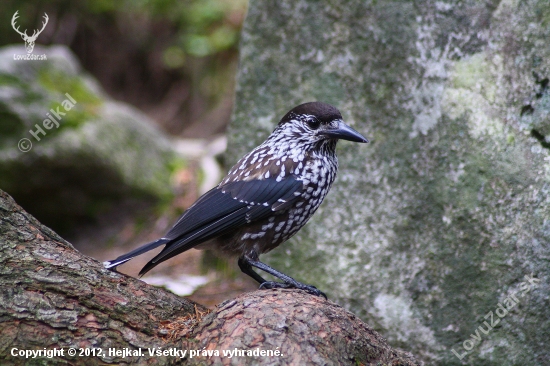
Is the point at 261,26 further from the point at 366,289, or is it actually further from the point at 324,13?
the point at 366,289

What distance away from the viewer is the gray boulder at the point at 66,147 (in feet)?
19.5

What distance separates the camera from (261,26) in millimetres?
4539

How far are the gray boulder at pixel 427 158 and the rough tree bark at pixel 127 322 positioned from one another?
3.61ft

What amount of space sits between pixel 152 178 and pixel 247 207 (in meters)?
3.75

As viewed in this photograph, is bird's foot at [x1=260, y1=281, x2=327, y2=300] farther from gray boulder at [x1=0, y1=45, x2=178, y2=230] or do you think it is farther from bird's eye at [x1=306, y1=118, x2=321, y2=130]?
gray boulder at [x1=0, y1=45, x2=178, y2=230]

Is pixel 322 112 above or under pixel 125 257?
above

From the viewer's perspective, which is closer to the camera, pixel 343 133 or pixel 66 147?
pixel 343 133

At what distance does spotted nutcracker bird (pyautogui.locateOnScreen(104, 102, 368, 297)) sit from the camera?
3.35 meters

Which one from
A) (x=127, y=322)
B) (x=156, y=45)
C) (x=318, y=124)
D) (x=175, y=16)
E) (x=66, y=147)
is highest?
(x=175, y=16)

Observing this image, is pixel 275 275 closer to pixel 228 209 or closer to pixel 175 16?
pixel 228 209

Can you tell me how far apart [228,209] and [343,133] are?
2.86 ft

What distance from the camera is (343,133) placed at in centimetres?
355

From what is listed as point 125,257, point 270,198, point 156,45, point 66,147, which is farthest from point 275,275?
point 156,45

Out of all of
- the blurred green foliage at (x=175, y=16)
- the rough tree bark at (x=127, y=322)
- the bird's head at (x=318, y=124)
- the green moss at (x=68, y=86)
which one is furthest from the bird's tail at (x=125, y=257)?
the blurred green foliage at (x=175, y=16)
